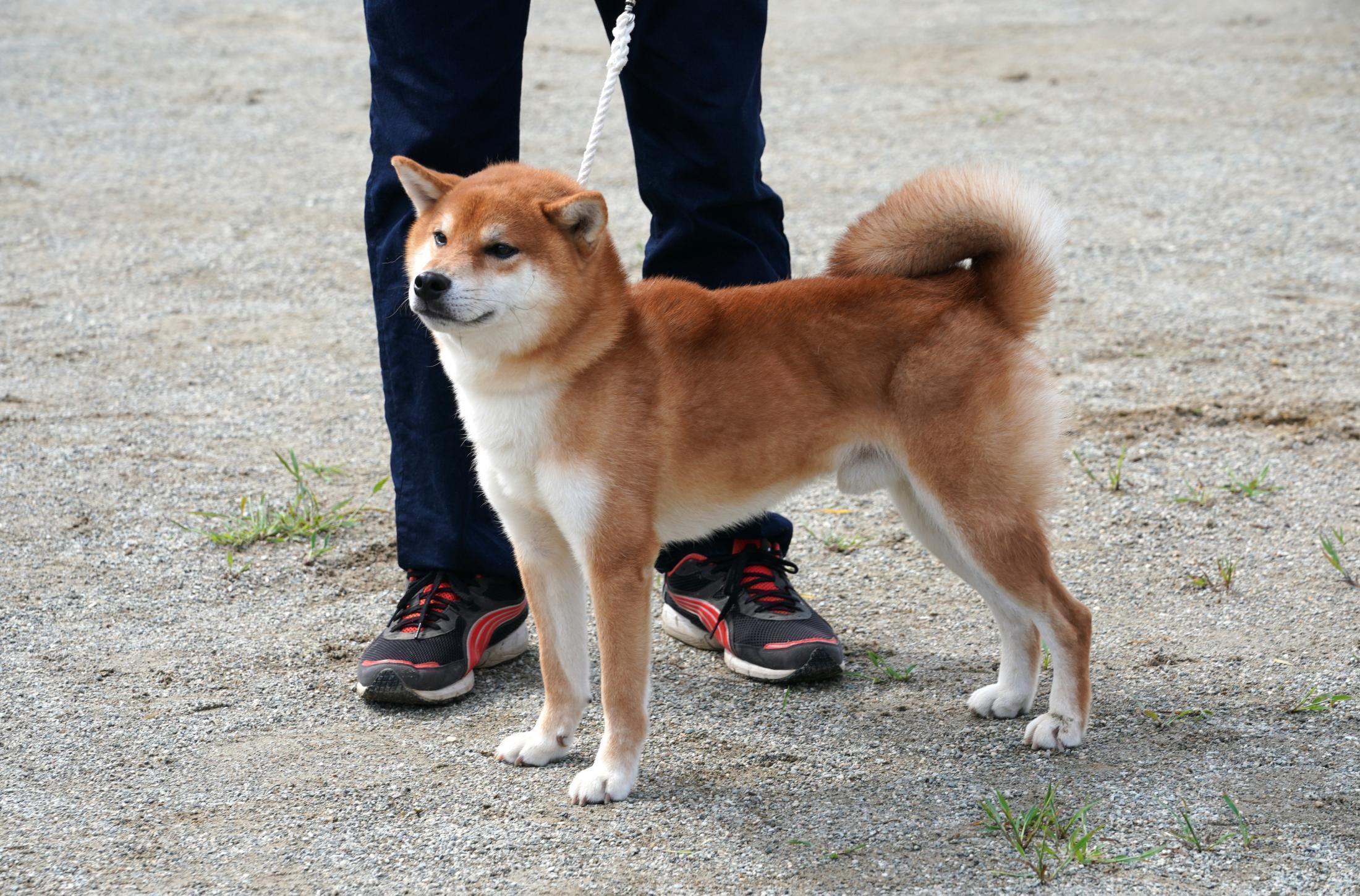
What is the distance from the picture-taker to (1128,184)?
7504 mm

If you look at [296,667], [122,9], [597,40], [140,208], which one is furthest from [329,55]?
[296,667]

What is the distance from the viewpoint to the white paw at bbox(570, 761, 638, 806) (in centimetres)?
265

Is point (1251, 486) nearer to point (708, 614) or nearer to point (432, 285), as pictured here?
point (708, 614)

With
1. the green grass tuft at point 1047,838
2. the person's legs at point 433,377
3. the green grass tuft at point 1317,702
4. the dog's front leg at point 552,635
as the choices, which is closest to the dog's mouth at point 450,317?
the dog's front leg at point 552,635

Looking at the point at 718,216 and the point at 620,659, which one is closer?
the point at 620,659

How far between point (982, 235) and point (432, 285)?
4.04 feet

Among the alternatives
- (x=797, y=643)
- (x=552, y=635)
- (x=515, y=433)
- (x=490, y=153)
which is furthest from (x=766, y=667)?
(x=490, y=153)

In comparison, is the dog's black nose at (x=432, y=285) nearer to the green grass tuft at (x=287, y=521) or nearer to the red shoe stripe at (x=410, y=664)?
the red shoe stripe at (x=410, y=664)

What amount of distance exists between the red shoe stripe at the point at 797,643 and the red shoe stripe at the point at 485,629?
1.97 ft

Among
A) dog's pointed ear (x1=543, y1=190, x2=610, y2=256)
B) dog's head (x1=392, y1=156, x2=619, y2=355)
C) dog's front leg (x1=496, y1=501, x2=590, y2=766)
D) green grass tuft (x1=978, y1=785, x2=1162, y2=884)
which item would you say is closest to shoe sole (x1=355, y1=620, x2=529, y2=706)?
dog's front leg (x1=496, y1=501, x2=590, y2=766)

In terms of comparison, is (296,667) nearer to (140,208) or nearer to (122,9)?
(140,208)

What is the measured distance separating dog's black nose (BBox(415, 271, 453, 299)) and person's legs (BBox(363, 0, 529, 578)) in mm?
650

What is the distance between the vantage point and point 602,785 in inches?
105

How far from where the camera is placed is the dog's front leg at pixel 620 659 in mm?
2637
